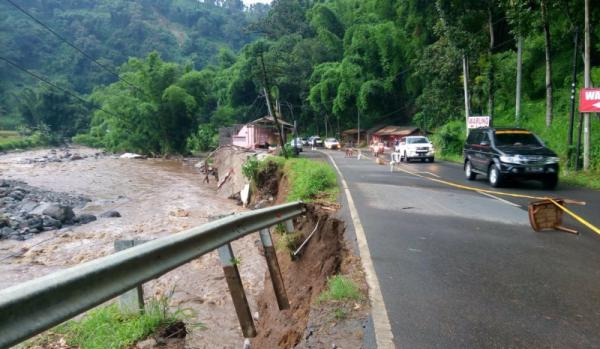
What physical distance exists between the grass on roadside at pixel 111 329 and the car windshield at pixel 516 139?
47.3 ft

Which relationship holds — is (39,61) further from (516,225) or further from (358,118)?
(516,225)

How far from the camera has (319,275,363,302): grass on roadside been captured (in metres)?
4.52

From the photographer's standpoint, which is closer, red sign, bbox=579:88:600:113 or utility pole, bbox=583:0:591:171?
red sign, bbox=579:88:600:113

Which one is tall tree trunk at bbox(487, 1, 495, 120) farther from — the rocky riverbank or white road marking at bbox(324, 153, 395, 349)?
white road marking at bbox(324, 153, 395, 349)

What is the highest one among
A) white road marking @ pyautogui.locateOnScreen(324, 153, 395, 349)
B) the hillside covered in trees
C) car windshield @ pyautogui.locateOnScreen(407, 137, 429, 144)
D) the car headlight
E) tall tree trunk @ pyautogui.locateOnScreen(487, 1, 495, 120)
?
the hillside covered in trees

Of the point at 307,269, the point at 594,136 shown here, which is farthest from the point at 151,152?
the point at 307,269

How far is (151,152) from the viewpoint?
215ft

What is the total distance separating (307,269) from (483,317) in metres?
3.56

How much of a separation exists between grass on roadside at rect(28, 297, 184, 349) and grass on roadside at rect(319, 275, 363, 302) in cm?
145

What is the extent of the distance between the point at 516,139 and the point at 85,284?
53.5 ft

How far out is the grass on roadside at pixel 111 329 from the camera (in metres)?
3.88

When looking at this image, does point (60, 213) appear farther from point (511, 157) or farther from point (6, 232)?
point (511, 157)

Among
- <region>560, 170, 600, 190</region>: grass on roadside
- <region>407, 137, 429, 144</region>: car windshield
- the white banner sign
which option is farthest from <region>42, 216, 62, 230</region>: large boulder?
<region>407, 137, 429, 144</region>: car windshield

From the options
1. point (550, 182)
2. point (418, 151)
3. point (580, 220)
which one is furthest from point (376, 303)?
point (418, 151)
